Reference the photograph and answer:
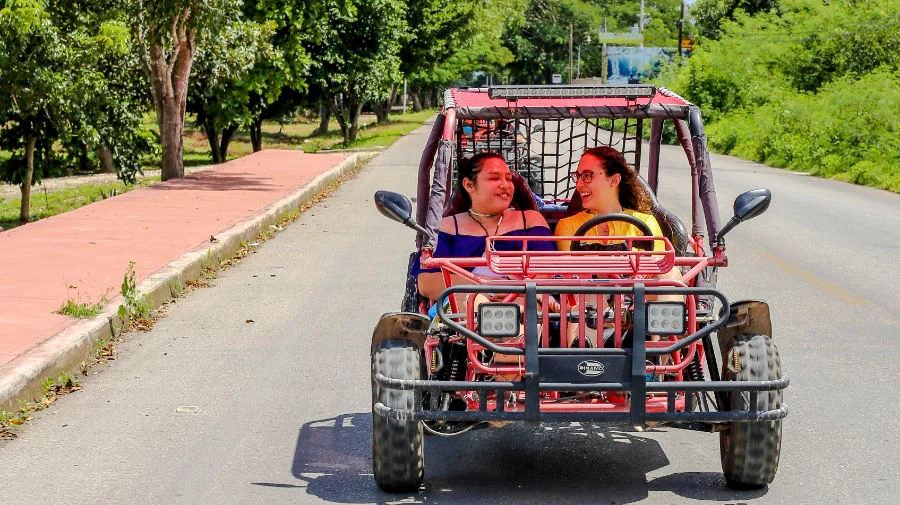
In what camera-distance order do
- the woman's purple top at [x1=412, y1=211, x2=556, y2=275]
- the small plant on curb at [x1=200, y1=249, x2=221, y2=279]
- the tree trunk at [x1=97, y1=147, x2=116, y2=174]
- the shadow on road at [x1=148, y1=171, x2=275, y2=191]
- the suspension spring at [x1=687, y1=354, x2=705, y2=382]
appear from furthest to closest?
the tree trunk at [x1=97, y1=147, x2=116, y2=174] < the shadow on road at [x1=148, y1=171, x2=275, y2=191] < the small plant on curb at [x1=200, y1=249, x2=221, y2=279] < the woman's purple top at [x1=412, y1=211, x2=556, y2=275] < the suspension spring at [x1=687, y1=354, x2=705, y2=382]

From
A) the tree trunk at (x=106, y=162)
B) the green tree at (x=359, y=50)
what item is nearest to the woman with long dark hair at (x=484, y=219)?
the tree trunk at (x=106, y=162)

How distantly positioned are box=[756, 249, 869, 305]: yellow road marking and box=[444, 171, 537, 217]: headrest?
5.11 m

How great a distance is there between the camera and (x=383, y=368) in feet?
17.8

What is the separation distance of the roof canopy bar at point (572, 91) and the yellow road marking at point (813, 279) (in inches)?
213

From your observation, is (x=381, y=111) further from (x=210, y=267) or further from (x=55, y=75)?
(x=210, y=267)

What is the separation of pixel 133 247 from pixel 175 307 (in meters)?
2.67

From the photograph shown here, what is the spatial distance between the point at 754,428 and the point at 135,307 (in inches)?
233

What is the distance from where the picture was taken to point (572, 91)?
21.0ft

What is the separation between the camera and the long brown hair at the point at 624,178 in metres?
6.61

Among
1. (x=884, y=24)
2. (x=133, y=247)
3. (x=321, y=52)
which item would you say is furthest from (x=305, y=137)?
(x=133, y=247)

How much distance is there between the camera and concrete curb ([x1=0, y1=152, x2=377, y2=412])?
7.21 metres

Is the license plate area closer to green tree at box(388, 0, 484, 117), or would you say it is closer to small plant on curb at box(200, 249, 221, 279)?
small plant on curb at box(200, 249, 221, 279)

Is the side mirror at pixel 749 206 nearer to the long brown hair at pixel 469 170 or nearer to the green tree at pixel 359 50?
the long brown hair at pixel 469 170

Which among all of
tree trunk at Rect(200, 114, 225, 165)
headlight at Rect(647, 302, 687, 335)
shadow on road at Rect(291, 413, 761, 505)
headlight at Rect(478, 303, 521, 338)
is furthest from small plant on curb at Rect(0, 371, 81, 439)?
tree trunk at Rect(200, 114, 225, 165)
